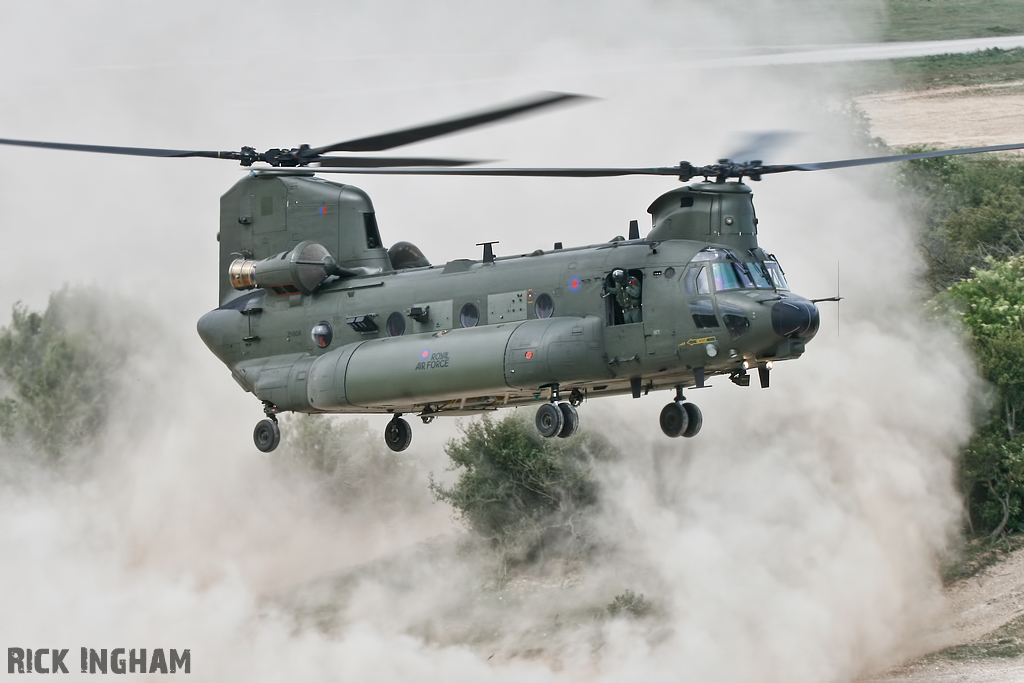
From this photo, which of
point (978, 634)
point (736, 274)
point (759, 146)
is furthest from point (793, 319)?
point (978, 634)

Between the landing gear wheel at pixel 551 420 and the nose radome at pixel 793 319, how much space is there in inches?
126

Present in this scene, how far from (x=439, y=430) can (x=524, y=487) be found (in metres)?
2.55

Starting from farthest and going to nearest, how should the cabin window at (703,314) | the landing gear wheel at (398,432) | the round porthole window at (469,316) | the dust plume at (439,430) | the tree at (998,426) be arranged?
the tree at (998,426) → the dust plume at (439,430) → the landing gear wheel at (398,432) → the round porthole window at (469,316) → the cabin window at (703,314)

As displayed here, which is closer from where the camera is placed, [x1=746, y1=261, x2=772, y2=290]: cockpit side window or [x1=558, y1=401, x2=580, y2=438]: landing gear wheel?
[x1=746, y1=261, x2=772, y2=290]: cockpit side window

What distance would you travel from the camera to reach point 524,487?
3553 centimetres

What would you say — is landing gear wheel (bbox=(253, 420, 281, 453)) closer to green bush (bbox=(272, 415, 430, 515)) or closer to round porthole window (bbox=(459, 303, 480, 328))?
round porthole window (bbox=(459, 303, 480, 328))

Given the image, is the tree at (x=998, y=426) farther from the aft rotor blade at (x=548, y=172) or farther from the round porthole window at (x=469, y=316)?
the aft rotor blade at (x=548, y=172)

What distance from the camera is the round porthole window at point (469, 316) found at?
70.2 feet

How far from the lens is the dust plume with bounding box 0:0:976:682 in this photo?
104 ft

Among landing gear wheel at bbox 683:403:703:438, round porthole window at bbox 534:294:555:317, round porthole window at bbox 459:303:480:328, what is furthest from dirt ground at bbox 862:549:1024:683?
round porthole window at bbox 459:303:480:328

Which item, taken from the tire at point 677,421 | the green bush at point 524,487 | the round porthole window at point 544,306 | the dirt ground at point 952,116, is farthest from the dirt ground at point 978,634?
the dirt ground at point 952,116

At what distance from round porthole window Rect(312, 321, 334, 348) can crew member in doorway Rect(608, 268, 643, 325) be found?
17.1 ft

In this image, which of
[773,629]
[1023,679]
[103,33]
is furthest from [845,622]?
[103,33]

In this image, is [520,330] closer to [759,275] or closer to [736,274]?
[736,274]
